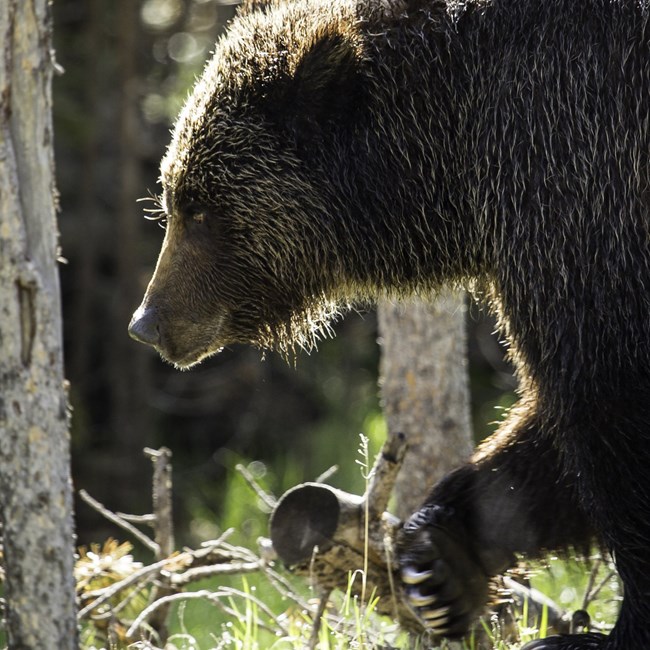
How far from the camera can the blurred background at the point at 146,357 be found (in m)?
9.88

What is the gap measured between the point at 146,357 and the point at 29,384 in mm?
6449

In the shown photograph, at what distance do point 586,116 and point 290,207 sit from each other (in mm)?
1095

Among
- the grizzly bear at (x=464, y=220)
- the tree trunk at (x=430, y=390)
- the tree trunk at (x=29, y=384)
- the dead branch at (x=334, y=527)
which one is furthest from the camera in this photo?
the tree trunk at (x=430, y=390)

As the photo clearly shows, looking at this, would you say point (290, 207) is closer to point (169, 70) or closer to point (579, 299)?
point (579, 299)

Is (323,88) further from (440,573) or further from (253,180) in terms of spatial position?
(440,573)

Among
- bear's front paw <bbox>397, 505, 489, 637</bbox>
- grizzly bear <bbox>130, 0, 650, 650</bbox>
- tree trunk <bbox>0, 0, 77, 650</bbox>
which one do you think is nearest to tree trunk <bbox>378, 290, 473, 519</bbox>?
grizzly bear <bbox>130, 0, 650, 650</bbox>

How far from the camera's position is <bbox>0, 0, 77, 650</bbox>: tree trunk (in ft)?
12.1

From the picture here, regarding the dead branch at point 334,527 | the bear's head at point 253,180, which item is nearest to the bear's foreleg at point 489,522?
the dead branch at point 334,527

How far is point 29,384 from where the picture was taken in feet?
12.2

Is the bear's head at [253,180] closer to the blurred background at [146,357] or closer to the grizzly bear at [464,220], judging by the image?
the grizzly bear at [464,220]

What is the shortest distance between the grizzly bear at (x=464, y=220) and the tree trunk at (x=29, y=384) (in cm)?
51

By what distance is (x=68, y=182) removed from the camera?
35.1ft

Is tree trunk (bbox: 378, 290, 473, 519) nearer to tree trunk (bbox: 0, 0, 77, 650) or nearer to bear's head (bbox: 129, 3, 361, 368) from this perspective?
bear's head (bbox: 129, 3, 361, 368)

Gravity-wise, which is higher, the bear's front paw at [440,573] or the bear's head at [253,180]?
the bear's head at [253,180]
